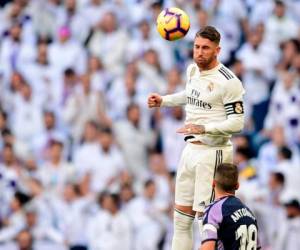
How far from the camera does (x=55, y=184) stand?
67.8 feet

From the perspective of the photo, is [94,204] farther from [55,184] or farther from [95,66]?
[95,66]

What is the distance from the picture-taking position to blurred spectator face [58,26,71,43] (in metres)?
23.3

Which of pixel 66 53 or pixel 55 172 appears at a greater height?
pixel 66 53

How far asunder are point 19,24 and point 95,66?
2.23 m

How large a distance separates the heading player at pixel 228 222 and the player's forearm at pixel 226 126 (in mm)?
590

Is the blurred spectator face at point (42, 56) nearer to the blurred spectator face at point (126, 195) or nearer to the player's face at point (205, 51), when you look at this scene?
the blurred spectator face at point (126, 195)

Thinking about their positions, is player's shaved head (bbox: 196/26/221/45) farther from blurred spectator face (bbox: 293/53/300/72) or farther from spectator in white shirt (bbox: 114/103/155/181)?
blurred spectator face (bbox: 293/53/300/72)

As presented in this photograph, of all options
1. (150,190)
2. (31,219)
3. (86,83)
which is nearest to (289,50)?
(86,83)

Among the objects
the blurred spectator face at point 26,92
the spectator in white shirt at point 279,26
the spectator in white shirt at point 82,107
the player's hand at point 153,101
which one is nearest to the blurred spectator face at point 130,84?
the spectator in white shirt at point 82,107

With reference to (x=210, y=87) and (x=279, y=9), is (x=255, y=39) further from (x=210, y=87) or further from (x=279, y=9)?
(x=210, y=87)

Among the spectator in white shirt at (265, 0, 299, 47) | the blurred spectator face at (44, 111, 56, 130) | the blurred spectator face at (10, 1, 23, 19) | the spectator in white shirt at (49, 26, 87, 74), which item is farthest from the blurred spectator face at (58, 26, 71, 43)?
the spectator in white shirt at (265, 0, 299, 47)

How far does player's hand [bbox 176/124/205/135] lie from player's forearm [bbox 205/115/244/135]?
9 centimetres

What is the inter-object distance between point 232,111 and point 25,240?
781 centimetres

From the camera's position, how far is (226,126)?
12.7 m
